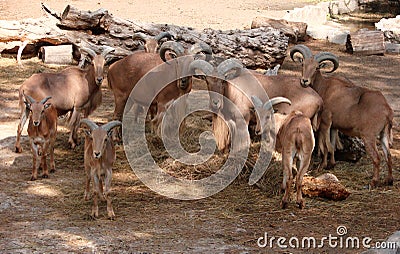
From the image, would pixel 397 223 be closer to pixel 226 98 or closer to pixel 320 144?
pixel 320 144

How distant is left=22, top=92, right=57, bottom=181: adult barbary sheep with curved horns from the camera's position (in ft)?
27.8

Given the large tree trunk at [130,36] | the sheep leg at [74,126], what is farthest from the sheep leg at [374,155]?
the large tree trunk at [130,36]

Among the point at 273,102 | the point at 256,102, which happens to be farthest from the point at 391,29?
the point at 256,102

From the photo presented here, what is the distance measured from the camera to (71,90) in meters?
9.80

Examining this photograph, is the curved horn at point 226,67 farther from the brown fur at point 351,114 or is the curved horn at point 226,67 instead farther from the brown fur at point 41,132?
the brown fur at point 41,132

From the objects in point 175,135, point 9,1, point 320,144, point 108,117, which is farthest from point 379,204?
point 9,1

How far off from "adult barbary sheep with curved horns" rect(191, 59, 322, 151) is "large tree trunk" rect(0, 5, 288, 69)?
4.54 metres

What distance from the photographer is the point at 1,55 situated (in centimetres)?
1477

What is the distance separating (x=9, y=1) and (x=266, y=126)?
16332 mm

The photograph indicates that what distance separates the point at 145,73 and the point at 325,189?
134 inches

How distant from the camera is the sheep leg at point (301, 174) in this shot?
7715 mm

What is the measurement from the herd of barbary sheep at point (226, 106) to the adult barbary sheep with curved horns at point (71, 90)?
0.01 m

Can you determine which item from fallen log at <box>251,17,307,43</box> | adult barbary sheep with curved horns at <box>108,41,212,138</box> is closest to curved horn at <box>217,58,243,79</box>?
adult barbary sheep with curved horns at <box>108,41,212,138</box>

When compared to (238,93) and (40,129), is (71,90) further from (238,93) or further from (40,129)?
(238,93)
